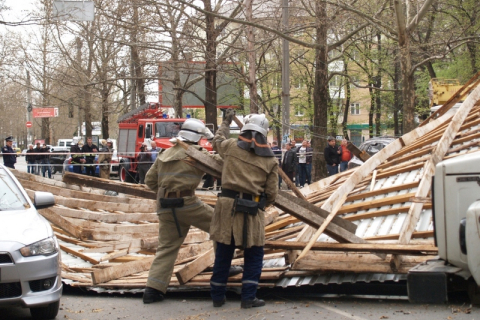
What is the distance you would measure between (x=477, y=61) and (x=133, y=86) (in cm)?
1597

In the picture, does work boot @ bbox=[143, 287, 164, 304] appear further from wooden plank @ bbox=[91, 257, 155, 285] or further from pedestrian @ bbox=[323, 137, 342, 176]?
pedestrian @ bbox=[323, 137, 342, 176]

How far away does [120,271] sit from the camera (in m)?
6.97

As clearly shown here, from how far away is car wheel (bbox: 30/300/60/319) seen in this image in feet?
18.7

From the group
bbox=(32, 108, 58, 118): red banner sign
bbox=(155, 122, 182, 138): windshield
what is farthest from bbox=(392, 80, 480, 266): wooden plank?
bbox=(32, 108, 58, 118): red banner sign

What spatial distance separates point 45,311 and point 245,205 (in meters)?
2.17

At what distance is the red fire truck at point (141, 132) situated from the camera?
23.9m

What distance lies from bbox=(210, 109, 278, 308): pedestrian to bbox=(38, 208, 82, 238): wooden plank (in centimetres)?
364

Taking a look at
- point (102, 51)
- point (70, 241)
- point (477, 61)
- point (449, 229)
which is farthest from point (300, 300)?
point (102, 51)

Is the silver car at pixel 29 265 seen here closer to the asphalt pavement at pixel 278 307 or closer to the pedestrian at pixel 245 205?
the asphalt pavement at pixel 278 307

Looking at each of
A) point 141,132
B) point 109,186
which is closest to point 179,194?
point 109,186

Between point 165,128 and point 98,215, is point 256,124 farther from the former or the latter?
point 165,128

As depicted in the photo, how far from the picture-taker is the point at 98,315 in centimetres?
595

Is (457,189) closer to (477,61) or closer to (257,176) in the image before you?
(257,176)

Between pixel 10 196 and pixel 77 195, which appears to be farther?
pixel 77 195
